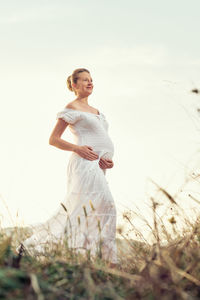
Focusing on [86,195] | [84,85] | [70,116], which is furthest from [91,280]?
[84,85]

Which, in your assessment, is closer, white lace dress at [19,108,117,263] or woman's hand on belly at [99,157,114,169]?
white lace dress at [19,108,117,263]

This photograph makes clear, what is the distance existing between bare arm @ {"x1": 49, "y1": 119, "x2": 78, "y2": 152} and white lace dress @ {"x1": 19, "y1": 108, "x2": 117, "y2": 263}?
0.09 metres

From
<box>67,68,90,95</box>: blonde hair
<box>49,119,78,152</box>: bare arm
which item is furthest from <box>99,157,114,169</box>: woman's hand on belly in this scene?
<box>67,68,90,95</box>: blonde hair

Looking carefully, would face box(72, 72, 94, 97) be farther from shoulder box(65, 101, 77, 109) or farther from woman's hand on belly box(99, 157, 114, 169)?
woman's hand on belly box(99, 157, 114, 169)

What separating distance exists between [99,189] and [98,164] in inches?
→ 14.1

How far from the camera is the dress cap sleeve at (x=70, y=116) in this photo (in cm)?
499

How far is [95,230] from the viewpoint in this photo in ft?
15.0

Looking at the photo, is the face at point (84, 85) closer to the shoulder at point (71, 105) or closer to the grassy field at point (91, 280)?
the shoulder at point (71, 105)

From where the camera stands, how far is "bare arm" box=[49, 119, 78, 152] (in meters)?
4.89

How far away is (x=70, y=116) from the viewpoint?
5008 millimetres

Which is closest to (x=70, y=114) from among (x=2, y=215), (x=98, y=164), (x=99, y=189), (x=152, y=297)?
(x=98, y=164)

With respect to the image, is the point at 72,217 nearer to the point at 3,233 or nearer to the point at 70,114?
the point at 70,114

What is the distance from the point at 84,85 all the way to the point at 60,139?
839mm

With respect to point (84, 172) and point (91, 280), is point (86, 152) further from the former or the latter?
point (91, 280)
